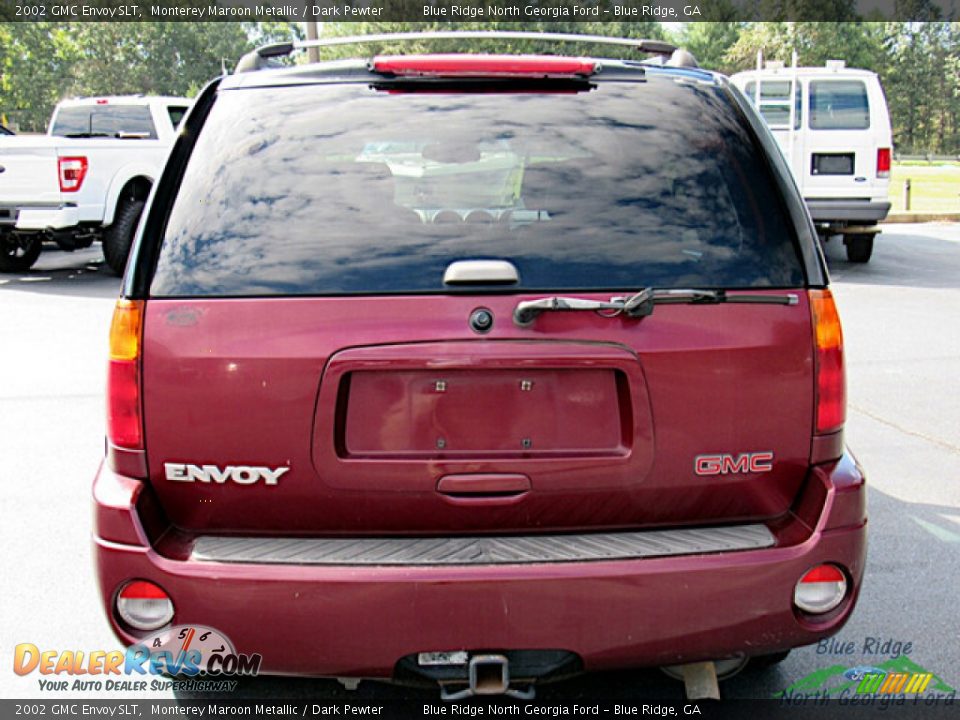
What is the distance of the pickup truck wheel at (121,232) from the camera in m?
13.6

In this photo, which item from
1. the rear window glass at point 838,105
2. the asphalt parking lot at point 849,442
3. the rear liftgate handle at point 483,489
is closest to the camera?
the rear liftgate handle at point 483,489

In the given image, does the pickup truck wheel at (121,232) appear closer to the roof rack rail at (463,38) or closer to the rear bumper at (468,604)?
the roof rack rail at (463,38)

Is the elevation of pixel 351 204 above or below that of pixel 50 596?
above

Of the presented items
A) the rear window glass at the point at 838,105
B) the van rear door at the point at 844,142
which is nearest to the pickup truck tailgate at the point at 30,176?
the van rear door at the point at 844,142

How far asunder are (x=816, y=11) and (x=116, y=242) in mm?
62151

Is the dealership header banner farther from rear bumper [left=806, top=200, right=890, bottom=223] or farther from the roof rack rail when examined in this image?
the roof rack rail

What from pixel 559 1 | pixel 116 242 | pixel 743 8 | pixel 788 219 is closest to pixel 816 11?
pixel 559 1

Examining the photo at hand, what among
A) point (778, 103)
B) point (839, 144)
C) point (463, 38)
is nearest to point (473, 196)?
point (463, 38)

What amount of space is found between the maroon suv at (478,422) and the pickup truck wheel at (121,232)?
11774 mm

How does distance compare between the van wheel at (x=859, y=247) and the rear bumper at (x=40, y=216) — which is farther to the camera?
the van wheel at (x=859, y=247)

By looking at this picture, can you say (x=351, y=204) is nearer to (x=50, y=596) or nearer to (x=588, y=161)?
(x=588, y=161)

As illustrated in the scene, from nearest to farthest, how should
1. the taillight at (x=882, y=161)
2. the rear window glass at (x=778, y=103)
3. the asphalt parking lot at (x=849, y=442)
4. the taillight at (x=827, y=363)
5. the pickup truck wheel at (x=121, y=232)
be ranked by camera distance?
the taillight at (x=827, y=363), the asphalt parking lot at (x=849, y=442), the taillight at (x=882, y=161), the pickup truck wheel at (x=121, y=232), the rear window glass at (x=778, y=103)

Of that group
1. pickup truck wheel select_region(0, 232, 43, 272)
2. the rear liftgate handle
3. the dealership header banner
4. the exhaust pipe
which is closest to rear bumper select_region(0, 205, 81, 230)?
pickup truck wheel select_region(0, 232, 43, 272)

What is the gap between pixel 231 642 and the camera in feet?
7.94
